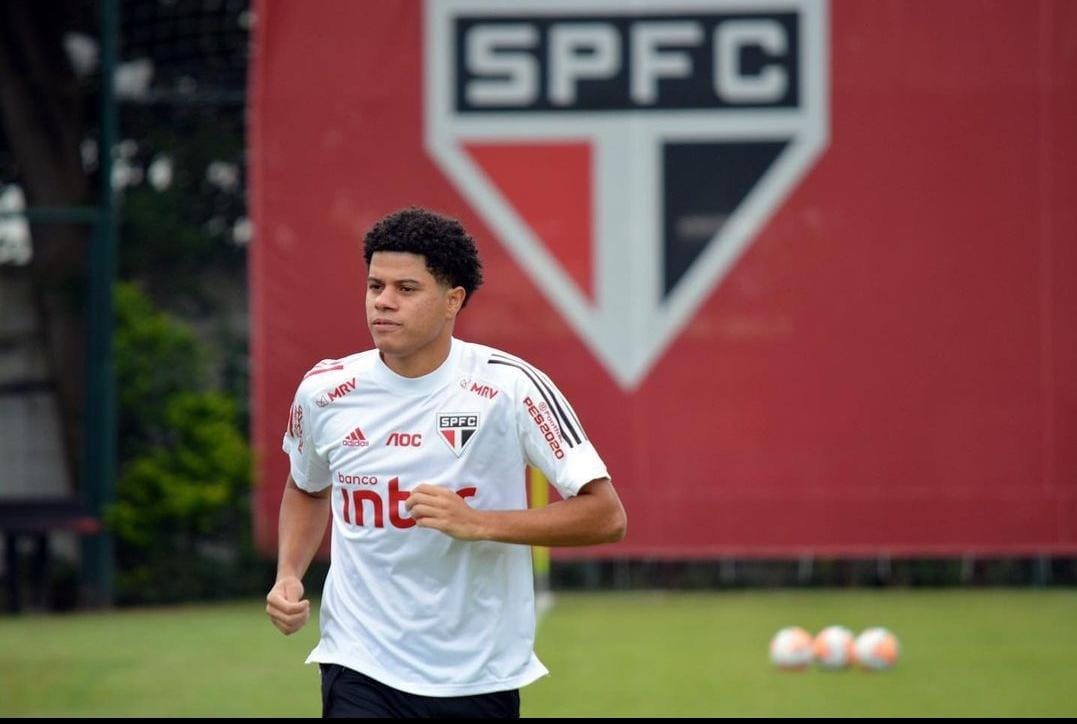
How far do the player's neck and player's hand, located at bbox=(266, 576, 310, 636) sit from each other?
0.52 meters

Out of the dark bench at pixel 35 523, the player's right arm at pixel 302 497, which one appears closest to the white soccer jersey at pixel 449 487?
the player's right arm at pixel 302 497

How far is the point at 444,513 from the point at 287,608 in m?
0.39

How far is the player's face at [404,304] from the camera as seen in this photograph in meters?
4.18

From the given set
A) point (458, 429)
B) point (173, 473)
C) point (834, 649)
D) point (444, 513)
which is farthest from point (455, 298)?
point (173, 473)

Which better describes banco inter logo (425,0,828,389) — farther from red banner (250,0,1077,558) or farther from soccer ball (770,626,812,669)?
soccer ball (770,626,812,669)

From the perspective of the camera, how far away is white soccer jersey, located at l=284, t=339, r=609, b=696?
13.9ft

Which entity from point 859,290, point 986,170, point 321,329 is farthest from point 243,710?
point 986,170

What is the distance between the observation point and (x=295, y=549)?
443 cm

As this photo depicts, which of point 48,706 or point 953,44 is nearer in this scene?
point 48,706

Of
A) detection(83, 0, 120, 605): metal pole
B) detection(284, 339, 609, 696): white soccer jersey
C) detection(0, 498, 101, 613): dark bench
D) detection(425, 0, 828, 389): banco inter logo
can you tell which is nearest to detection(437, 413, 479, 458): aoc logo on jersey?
detection(284, 339, 609, 696): white soccer jersey

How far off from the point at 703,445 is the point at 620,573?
3.95 feet

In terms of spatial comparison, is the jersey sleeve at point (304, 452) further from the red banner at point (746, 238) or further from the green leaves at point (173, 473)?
the green leaves at point (173, 473)

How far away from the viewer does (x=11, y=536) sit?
45.4ft

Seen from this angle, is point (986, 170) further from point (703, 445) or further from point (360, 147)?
point (360, 147)
